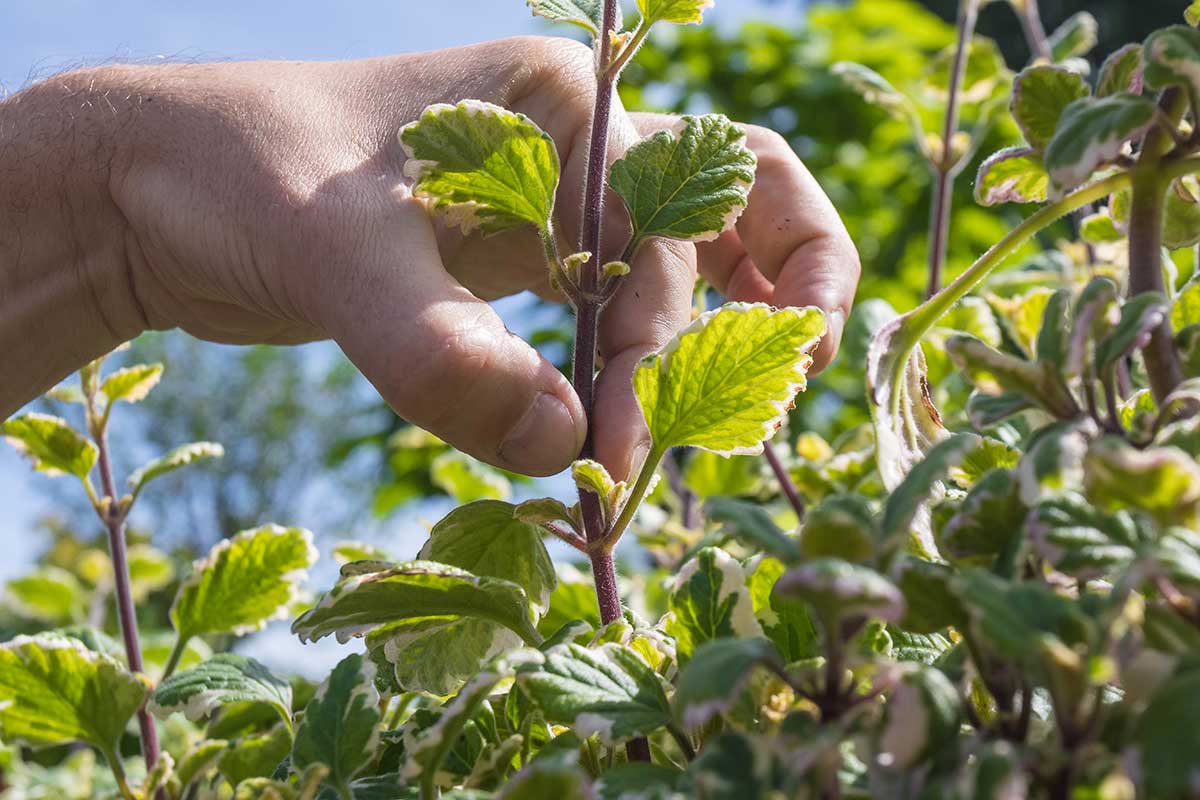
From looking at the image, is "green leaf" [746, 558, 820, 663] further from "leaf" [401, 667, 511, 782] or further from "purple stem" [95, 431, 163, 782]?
"purple stem" [95, 431, 163, 782]

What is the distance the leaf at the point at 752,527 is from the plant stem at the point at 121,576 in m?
0.88

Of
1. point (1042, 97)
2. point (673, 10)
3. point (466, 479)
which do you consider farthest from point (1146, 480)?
point (466, 479)

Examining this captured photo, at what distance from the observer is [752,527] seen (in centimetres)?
50

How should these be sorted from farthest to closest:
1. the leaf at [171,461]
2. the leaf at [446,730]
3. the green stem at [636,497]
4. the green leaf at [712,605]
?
the leaf at [171,461] → the green stem at [636,497] → the green leaf at [712,605] → the leaf at [446,730]

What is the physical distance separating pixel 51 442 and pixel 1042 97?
119 cm

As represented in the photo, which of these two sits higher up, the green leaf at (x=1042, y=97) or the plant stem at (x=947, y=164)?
the green leaf at (x=1042, y=97)

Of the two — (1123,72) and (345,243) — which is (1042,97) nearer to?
(1123,72)

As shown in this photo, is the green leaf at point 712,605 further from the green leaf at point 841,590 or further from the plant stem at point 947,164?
the plant stem at point 947,164

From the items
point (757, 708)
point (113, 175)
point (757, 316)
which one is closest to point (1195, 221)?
point (757, 316)

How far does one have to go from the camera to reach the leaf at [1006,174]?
77 cm

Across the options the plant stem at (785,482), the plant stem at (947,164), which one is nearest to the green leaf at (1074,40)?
the plant stem at (947,164)

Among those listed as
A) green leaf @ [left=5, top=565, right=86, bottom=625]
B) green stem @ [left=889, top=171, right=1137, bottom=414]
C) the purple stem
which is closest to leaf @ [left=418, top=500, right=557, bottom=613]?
green stem @ [left=889, top=171, right=1137, bottom=414]

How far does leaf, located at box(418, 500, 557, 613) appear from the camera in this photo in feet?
3.12

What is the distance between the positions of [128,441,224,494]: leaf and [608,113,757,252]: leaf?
742mm
